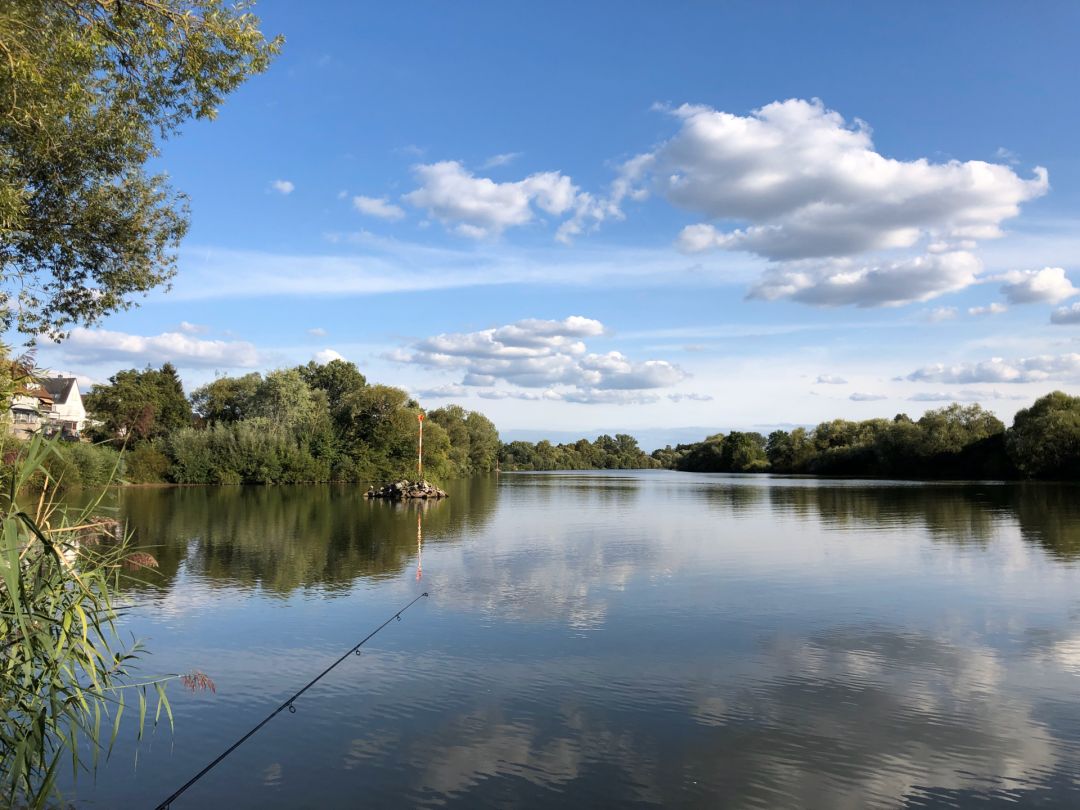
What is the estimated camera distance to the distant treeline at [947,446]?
202 ft

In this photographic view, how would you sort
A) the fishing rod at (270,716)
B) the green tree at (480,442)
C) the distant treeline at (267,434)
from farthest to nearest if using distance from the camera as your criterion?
the green tree at (480,442)
the distant treeline at (267,434)
the fishing rod at (270,716)

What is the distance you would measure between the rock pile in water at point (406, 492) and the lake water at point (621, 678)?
2548cm

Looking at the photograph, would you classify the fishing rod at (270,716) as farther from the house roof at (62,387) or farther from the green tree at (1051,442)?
the house roof at (62,387)

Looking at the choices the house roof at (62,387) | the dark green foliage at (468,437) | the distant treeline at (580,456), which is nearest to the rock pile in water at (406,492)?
the dark green foliage at (468,437)

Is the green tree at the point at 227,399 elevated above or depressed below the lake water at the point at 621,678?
above

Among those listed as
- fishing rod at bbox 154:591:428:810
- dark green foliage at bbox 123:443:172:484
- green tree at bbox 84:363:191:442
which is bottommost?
fishing rod at bbox 154:591:428:810

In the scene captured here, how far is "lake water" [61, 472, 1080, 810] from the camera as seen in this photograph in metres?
5.57

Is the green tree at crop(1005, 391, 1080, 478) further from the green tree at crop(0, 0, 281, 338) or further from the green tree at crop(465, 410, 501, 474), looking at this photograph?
the green tree at crop(0, 0, 281, 338)

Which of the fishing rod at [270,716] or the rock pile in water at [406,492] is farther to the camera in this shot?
the rock pile in water at [406,492]

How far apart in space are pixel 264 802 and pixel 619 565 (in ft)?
38.5

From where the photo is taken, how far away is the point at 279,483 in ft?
195

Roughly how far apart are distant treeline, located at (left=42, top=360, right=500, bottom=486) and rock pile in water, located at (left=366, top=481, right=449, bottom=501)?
5.74 meters

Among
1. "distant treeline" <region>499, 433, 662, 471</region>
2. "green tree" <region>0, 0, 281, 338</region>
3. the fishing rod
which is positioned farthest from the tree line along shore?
"distant treeline" <region>499, 433, 662, 471</region>

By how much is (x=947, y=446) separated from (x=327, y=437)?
2366 inches
